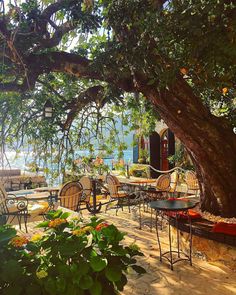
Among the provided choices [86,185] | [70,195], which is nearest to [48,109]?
[70,195]

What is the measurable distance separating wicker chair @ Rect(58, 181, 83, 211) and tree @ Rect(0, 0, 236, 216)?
7.72ft

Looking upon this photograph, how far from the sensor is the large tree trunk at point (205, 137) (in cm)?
504

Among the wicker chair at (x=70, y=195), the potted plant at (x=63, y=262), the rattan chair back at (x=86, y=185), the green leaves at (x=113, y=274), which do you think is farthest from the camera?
the rattan chair back at (x=86, y=185)

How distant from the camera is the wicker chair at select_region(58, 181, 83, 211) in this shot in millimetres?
6562

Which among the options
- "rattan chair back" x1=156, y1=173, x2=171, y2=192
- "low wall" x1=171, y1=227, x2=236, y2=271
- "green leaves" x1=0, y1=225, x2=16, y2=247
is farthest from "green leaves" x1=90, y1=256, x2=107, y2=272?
"rattan chair back" x1=156, y1=173, x2=171, y2=192

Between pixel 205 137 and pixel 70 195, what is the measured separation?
3.28 m

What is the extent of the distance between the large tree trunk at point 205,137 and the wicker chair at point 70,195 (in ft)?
8.96

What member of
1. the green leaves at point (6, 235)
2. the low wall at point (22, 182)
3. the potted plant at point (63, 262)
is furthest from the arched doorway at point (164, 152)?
the green leaves at point (6, 235)

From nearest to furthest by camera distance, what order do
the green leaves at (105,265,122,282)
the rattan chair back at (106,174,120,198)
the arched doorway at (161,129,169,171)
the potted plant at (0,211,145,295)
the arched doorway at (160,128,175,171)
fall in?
1. the potted plant at (0,211,145,295)
2. the green leaves at (105,265,122,282)
3. the rattan chair back at (106,174,120,198)
4. the arched doorway at (160,128,175,171)
5. the arched doorway at (161,129,169,171)

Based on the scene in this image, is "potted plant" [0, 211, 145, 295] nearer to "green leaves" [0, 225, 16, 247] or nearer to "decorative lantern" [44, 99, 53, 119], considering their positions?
"green leaves" [0, 225, 16, 247]

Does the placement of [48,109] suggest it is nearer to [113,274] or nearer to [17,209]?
[17,209]

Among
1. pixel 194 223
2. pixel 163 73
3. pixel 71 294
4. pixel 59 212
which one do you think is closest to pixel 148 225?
Result: pixel 194 223

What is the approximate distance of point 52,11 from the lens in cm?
538

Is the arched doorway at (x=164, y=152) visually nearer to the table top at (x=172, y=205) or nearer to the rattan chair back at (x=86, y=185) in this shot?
the rattan chair back at (x=86, y=185)
